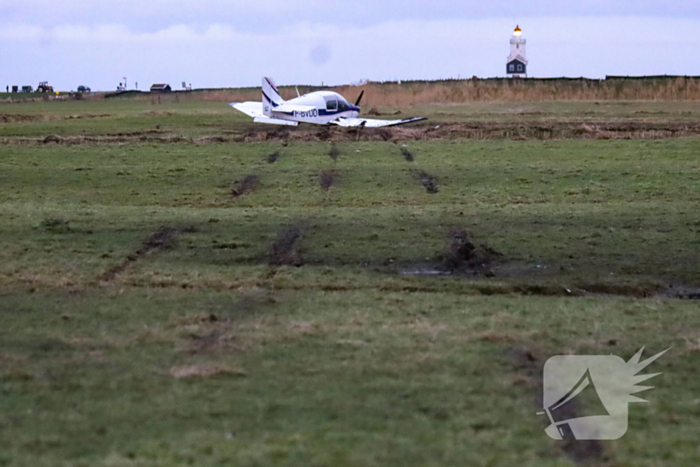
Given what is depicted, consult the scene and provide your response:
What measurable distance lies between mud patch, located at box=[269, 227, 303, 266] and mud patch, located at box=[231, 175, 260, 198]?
4956 millimetres

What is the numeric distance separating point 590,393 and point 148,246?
8848mm

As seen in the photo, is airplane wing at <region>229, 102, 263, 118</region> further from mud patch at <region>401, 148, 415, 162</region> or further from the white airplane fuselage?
mud patch at <region>401, 148, 415, 162</region>

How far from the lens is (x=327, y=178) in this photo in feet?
70.8

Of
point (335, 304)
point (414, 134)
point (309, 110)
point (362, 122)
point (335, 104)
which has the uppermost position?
point (335, 104)

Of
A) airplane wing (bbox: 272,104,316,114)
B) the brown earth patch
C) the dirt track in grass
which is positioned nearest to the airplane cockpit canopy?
airplane wing (bbox: 272,104,316,114)

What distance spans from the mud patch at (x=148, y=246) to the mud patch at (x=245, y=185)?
4.76 m

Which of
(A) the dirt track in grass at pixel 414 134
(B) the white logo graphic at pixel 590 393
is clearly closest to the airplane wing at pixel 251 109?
(A) the dirt track in grass at pixel 414 134

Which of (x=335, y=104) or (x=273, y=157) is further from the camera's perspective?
(x=335, y=104)

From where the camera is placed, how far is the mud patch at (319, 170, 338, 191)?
2055 centimetres

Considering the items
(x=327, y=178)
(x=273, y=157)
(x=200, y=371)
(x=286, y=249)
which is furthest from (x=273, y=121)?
(x=200, y=371)

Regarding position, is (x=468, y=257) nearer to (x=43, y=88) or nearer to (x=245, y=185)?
(x=245, y=185)

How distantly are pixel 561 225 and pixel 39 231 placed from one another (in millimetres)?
9194

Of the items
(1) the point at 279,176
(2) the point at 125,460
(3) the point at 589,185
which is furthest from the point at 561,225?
(2) the point at 125,460

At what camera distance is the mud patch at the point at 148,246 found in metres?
11.6
